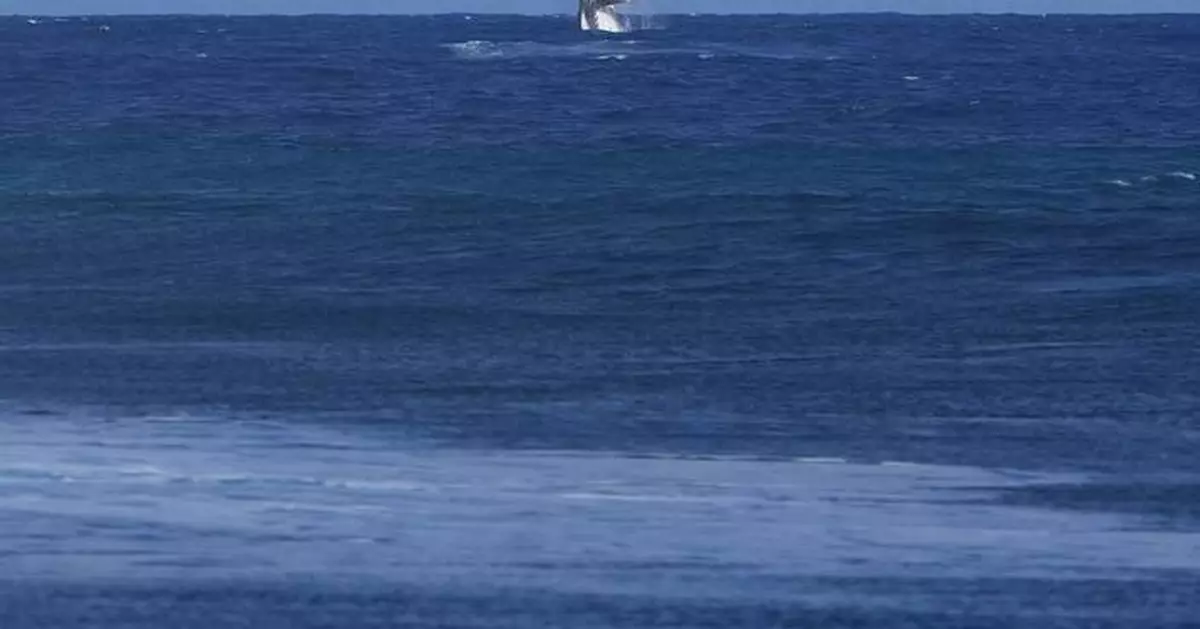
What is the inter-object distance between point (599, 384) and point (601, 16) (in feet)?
187

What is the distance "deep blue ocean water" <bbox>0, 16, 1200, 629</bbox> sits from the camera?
7.78 metres

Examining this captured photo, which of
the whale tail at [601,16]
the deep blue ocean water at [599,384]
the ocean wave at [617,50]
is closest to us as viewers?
the deep blue ocean water at [599,384]

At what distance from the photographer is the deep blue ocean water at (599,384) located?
7.78 metres

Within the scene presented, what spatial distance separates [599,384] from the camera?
11289 mm

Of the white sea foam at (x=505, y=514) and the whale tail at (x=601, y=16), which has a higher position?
the white sea foam at (x=505, y=514)

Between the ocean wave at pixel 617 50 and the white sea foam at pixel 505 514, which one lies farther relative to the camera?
the ocean wave at pixel 617 50

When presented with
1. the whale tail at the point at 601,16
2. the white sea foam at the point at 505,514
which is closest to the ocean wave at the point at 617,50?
the whale tail at the point at 601,16

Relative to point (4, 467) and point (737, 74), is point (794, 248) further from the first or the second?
point (737, 74)

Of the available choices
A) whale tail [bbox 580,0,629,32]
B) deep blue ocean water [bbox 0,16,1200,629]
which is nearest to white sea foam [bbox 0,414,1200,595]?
deep blue ocean water [bbox 0,16,1200,629]

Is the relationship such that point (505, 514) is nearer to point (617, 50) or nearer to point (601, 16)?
point (617, 50)

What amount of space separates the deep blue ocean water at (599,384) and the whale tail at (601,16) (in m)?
39.4

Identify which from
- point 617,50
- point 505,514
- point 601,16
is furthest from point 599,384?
point 601,16

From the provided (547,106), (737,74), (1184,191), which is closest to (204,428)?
(1184,191)

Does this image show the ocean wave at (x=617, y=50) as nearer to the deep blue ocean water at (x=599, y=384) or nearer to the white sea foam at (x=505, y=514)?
the deep blue ocean water at (x=599, y=384)
